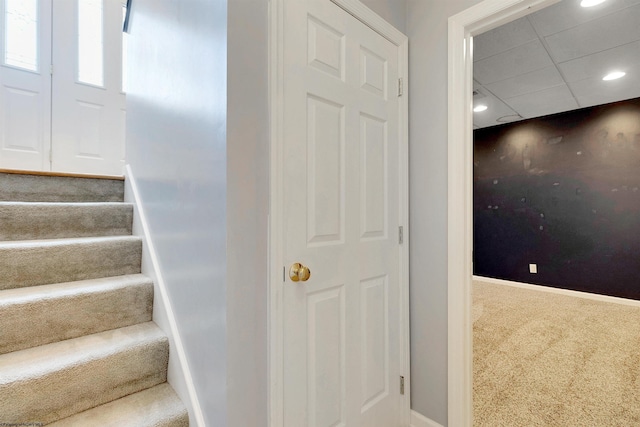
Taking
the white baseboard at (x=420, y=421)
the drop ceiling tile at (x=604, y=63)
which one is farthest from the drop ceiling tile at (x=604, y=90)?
the white baseboard at (x=420, y=421)

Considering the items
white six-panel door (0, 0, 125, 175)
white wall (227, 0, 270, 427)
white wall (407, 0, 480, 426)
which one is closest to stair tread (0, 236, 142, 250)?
white wall (227, 0, 270, 427)

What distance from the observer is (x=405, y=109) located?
5.54 feet

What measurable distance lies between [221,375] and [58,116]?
3430 millimetres

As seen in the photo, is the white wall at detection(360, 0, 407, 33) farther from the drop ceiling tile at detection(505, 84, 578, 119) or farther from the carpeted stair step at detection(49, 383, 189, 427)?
the drop ceiling tile at detection(505, 84, 578, 119)

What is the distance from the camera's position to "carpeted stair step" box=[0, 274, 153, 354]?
1.16 meters

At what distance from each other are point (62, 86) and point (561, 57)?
472cm

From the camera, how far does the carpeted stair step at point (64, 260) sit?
134 centimetres

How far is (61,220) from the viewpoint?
5.42 ft

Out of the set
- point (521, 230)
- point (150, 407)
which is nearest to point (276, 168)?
point (150, 407)

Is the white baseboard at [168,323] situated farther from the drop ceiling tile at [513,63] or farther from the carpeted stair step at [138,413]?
the drop ceiling tile at [513,63]

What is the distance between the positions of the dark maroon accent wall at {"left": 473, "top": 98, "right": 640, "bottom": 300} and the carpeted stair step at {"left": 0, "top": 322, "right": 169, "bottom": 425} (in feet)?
16.8

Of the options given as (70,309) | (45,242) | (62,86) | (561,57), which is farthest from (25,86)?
(561,57)

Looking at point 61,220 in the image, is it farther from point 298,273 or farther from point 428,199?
point 428,199

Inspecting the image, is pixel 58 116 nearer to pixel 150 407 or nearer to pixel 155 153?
pixel 155 153
